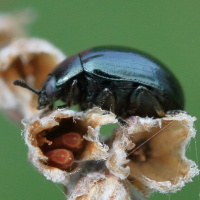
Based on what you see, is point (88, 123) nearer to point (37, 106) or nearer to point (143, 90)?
point (143, 90)

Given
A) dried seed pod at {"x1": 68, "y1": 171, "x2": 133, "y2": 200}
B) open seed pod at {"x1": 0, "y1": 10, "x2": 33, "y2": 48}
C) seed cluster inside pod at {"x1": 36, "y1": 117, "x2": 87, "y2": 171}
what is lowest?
dried seed pod at {"x1": 68, "y1": 171, "x2": 133, "y2": 200}

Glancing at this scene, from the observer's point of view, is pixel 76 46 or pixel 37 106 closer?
pixel 37 106

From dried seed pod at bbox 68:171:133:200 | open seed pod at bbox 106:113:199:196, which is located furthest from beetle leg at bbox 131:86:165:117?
dried seed pod at bbox 68:171:133:200

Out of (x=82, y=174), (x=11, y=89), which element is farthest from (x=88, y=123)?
(x=11, y=89)

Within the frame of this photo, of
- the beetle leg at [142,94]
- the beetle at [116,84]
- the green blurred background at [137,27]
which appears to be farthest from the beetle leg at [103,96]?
the green blurred background at [137,27]

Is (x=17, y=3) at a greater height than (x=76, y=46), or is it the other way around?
(x=17, y=3)

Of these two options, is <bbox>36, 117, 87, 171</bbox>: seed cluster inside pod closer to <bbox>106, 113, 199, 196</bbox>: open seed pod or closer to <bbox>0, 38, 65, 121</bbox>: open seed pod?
<bbox>106, 113, 199, 196</bbox>: open seed pod

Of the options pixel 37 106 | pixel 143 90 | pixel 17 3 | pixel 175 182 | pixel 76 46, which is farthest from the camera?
pixel 76 46
